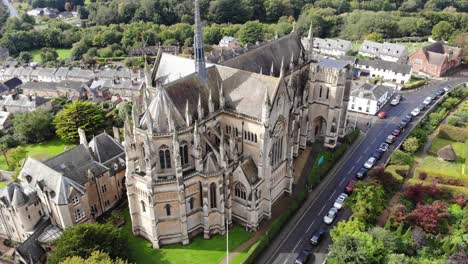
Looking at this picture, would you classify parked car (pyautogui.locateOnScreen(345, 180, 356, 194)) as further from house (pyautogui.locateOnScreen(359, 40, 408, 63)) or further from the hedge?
house (pyautogui.locateOnScreen(359, 40, 408, 63))

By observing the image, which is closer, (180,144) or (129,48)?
(180,144)

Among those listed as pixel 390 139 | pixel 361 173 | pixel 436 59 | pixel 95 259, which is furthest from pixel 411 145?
pixel 95 259

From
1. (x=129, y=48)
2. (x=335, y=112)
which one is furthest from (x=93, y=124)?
(x=129, y=48)

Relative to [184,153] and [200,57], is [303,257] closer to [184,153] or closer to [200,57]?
[184,153]

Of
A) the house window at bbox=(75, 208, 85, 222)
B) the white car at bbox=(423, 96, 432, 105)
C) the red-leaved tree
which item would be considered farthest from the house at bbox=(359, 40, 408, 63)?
the house window at bbox=(75, 208, 85, 222)

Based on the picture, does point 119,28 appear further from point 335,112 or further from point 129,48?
point 335,112

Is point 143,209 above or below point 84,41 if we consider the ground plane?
below
